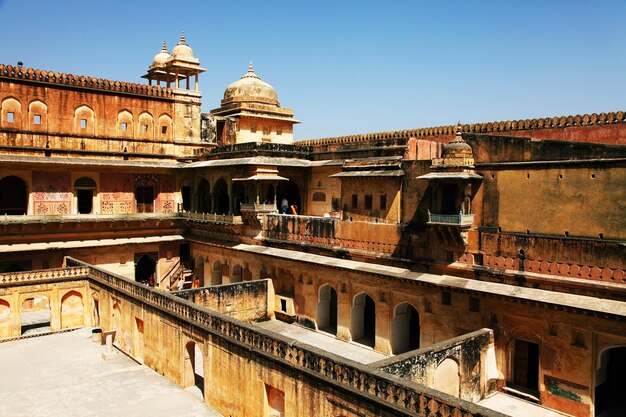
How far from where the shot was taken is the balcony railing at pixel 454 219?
12.2m

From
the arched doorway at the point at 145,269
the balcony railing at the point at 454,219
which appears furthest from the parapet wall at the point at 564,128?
the arched doorway at the point at 145,269

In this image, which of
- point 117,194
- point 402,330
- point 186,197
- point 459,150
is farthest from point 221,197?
point 459,150

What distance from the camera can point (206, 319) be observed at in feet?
36.4

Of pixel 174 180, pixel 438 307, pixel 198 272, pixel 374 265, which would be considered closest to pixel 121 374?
pixel 374 265

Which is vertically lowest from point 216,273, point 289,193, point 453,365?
point 453,365

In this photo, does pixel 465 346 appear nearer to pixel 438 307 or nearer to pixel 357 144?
pixel 438 307

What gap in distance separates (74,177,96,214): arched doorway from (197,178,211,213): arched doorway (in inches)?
164

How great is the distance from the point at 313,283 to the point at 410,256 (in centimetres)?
388

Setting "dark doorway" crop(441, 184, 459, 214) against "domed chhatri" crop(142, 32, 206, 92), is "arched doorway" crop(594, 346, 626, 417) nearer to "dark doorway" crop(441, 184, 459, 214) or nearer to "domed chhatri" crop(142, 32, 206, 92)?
"dark doorway" crop(441, 184, 459, 214)

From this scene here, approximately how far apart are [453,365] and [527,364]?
6.93 ft

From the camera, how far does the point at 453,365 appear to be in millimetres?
10344

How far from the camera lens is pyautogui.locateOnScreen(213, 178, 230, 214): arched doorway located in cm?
2130

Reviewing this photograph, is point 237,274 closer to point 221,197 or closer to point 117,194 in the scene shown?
point 221,197

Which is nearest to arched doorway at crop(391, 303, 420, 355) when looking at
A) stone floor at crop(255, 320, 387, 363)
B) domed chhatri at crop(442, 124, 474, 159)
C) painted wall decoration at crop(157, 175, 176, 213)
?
stone floor at crop(255, 320, 387, 363)
